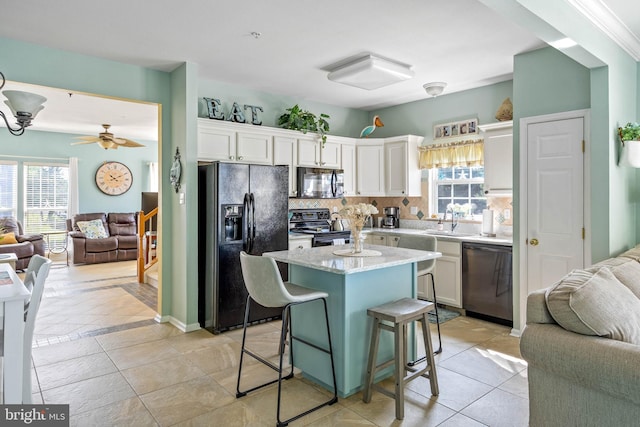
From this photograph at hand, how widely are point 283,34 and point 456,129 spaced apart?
2.71 m

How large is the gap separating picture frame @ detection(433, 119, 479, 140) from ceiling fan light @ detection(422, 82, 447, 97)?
53 centimetres

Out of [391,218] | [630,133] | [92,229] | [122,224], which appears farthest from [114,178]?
[630,133]

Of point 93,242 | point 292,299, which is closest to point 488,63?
point 292,299

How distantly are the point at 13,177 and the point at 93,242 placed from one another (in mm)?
2123

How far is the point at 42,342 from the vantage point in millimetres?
3676

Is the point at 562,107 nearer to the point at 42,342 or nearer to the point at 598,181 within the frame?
the point at 598,181

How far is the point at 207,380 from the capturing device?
2.92 m

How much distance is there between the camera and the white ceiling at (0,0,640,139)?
283 cm

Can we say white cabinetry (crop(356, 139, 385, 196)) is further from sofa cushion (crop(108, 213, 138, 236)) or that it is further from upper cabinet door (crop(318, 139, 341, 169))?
sofa cushion (crop(108, 213, 138, 236))

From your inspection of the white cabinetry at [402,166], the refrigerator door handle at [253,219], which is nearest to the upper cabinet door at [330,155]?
the white cabinetry at [402,166]

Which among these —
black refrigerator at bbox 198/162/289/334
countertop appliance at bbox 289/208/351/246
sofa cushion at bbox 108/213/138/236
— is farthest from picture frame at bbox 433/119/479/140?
sofa cushion at bbox 108/213/138/236

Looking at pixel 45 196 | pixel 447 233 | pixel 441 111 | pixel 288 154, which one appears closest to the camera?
pixel 447 233

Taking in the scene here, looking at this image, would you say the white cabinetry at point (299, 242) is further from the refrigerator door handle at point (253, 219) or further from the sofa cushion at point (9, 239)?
the sofa cushion at point (9, 239)

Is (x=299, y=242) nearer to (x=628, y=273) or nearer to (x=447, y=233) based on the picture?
(x=447, y=233)
